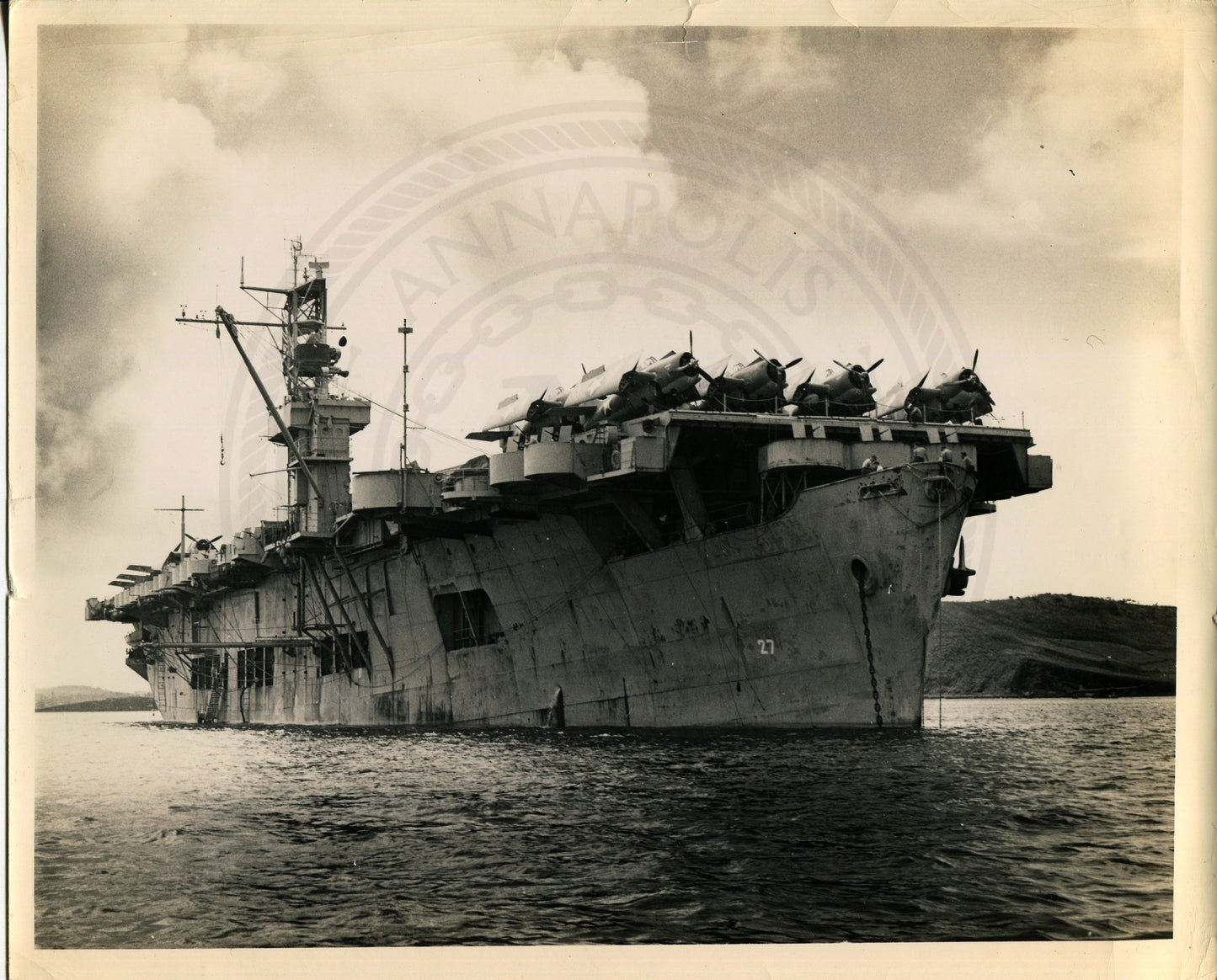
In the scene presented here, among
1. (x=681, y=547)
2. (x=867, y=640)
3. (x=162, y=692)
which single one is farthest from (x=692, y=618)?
(x=162, y=692)

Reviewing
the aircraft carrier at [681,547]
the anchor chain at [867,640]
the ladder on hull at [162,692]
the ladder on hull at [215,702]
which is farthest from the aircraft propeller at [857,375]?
the ladder on hull at [162,692]

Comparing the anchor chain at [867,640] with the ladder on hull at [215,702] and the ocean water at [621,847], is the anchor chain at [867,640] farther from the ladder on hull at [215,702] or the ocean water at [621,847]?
the ladder on hull at [215,702]

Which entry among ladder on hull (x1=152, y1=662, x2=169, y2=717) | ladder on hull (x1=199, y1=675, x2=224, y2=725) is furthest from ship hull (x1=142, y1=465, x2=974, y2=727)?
ladder on hull (x1=152, y1=662, x2=169, y2=717)

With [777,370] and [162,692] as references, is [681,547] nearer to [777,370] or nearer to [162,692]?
[777,370]

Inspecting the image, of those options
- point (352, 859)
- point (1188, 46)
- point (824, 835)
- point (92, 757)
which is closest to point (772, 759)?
point (824, 835)

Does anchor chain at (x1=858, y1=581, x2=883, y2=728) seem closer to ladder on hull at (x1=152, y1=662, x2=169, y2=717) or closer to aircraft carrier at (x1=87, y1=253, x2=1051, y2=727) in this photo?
aircraft carrier at (x1=87, y1=253, x2=1051, y2=727)

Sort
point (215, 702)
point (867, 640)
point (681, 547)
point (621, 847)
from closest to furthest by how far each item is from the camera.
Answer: point (621, 847), point (867, 640), point (681, 547), point (215, 702)

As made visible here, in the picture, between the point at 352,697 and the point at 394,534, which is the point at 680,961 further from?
the point at 352,697
